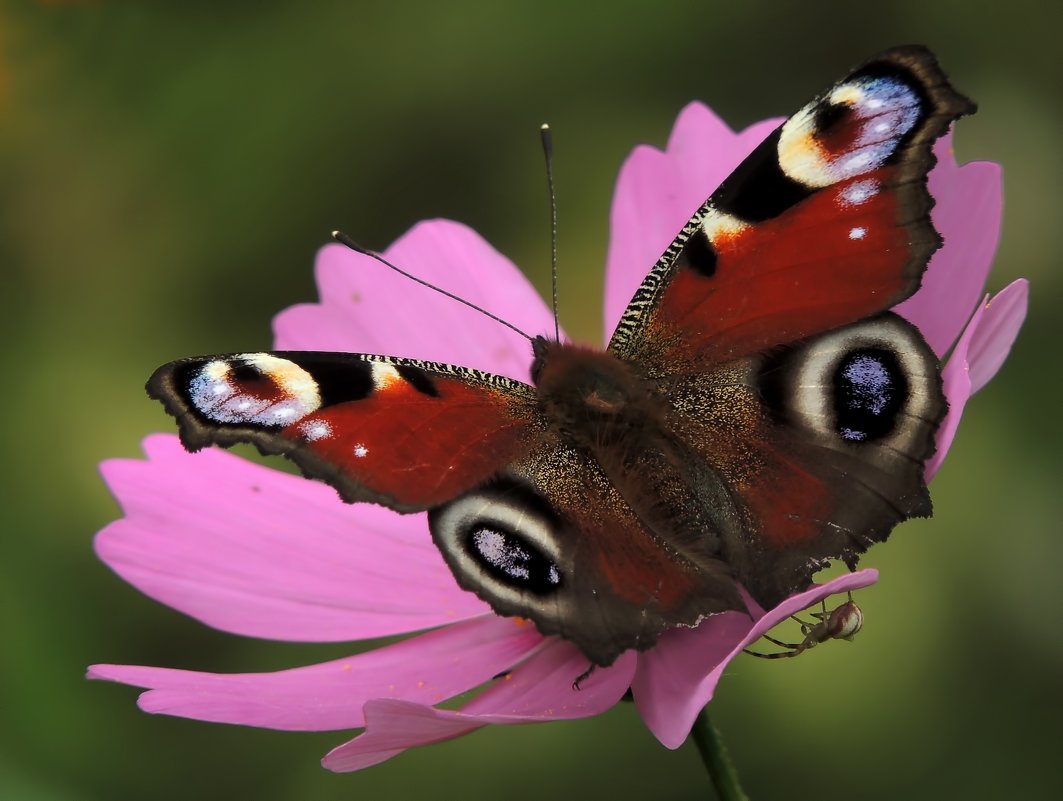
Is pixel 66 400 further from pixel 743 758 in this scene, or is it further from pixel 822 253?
pixel 822 253

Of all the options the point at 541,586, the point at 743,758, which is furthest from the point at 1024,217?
the point at 541,586

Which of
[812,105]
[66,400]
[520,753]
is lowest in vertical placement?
[520,753]

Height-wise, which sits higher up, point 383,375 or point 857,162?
point 857,162

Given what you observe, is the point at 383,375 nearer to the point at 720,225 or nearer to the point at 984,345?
the point at 720,225

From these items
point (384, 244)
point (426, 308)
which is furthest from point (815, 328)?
point (384, 244)

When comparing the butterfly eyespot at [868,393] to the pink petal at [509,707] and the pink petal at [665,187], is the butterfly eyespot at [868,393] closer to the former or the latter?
the pink petal at [509,707]

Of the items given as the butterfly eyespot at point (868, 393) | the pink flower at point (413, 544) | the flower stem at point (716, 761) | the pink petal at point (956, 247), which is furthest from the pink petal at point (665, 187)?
the flower stem at point (716, 761)

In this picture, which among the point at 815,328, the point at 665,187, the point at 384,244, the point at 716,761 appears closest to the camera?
the point at 716,761

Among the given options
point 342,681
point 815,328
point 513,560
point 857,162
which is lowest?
point 342,681
